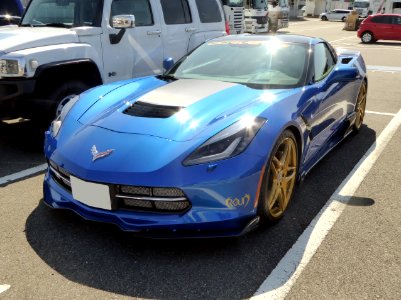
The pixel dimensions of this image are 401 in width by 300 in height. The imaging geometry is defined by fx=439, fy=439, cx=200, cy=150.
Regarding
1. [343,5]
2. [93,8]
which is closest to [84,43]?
[93,8]

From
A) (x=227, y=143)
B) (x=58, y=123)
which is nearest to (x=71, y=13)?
(x=58, y=123)

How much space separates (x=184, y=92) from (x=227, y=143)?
936 mm

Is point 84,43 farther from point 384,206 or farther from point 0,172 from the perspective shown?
point 384,206

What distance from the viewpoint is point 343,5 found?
5809cm

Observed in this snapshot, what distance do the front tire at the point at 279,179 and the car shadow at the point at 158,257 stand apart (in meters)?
0.14

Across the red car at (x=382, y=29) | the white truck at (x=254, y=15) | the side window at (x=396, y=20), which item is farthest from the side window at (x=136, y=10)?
the side window at (x=396, y=20)

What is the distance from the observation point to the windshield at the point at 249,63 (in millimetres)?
3873

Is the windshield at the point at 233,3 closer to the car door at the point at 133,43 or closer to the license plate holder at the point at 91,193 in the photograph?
the car door at the point at 133,43

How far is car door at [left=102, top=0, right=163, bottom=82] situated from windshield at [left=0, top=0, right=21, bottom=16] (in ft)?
11.2

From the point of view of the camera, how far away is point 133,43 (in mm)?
5820

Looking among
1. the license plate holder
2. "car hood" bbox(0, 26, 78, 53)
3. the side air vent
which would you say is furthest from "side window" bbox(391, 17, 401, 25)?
the license plate holder

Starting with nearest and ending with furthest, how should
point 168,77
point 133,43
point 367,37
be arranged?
point 168,77
point 133,43
point 367,37

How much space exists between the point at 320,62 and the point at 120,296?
2998 mm

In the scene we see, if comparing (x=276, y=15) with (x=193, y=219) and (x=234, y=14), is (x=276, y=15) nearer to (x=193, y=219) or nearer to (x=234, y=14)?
(x=234, y=14)
